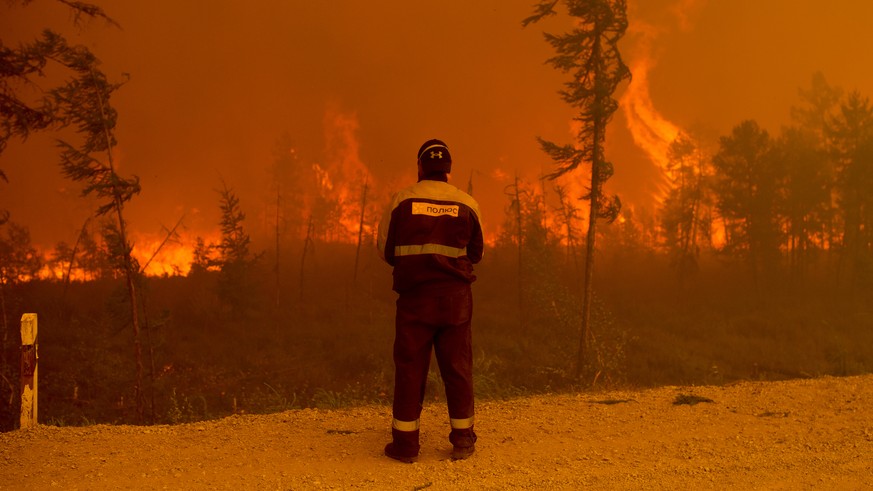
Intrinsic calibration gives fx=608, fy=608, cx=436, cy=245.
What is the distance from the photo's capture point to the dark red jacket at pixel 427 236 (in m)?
5.41

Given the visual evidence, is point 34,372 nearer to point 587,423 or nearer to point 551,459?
point 551,459

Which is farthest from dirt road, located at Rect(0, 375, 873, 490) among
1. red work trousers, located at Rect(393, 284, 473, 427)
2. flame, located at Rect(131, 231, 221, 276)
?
flame, located at Rect(131, 231, 221, 276)

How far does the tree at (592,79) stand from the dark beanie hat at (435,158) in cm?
1680

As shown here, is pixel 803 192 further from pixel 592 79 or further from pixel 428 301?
pixel 428 301

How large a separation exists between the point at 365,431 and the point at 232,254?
31811mm

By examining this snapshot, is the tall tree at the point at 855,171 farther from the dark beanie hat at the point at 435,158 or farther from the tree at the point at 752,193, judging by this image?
the dark beanie hat at the point at 435,158

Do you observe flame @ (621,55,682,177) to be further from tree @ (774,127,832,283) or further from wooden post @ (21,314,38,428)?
wooden post @ (21,314,38,428)

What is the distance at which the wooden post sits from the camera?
6.55 metres

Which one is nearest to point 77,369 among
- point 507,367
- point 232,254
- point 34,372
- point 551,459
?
point 232,254

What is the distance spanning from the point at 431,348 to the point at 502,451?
1201mm

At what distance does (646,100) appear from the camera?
10256 cm

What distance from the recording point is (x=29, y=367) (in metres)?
6.69

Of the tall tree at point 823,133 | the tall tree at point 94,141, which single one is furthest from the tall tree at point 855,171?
the tall tree at point 94,141

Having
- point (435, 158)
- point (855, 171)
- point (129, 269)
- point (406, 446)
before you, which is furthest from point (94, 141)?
point (855, 171)
